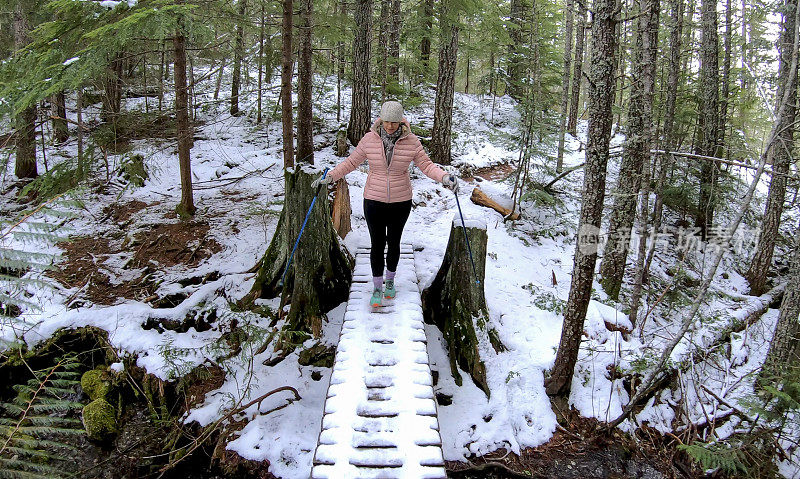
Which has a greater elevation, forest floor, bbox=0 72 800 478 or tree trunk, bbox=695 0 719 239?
tree trunk, bbox=695 0 719 239

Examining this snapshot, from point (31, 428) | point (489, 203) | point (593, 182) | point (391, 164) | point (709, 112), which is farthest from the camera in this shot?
point (709, 112)

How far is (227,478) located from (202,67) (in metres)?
27.9

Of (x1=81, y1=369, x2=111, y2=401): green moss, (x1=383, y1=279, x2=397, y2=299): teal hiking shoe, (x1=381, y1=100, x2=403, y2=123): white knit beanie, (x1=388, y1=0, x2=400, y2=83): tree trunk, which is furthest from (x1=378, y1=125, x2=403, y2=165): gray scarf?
(x1=388, y1=0, x2=400, y2=83): tree trunk

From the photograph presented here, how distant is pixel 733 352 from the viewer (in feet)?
22.7

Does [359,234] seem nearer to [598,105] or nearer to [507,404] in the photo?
[507,404]

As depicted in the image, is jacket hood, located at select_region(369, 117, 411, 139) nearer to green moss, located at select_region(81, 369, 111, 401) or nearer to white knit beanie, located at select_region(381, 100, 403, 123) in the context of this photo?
white knit beanie, located at select_region(381, 100, 403, 123)

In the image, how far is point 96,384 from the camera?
18.9 feet

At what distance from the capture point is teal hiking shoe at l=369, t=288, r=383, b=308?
5551 millimetres

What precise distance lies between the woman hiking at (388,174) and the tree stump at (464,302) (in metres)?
0.95

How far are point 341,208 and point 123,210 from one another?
5.48m

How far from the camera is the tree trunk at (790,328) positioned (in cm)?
562

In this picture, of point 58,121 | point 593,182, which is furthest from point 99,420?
point 58,121

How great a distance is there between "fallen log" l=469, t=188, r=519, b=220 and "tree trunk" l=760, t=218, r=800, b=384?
5.23 m

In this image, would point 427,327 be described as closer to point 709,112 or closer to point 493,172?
point 493,172
